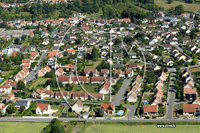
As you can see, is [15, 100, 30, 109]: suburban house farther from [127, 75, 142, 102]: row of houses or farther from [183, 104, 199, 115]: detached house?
[183, 104, 199, 115]: detached house

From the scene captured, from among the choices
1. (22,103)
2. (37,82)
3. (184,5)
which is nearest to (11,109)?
(22,103)

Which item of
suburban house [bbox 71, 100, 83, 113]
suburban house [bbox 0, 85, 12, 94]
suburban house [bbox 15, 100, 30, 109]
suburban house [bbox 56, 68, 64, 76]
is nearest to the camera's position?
suburban house [bbox 71, 100, 83, 113]

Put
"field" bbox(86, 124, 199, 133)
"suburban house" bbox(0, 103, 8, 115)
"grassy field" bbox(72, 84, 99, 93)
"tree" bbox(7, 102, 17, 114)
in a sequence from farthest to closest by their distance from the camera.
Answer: "grassy field" bbox(72, 84, 99, 93), "suburban house" bbox(0, 103, 8, 115), "tree" bbox(7, 102, 17, 114), "field" bbox(86, 124, 199, 133)

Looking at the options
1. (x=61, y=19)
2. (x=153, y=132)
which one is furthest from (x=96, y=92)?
(x=61, y=19)

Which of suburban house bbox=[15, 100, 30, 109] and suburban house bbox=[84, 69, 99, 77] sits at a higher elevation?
suburban house bbox=[84, 69, 99, 77]

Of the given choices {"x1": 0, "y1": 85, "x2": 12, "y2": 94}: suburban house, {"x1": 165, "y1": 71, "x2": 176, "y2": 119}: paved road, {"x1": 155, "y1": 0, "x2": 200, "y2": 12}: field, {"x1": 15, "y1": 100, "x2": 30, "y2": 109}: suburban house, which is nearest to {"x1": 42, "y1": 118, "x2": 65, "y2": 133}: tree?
{"x1": 15, "y1": 100, "x2": 30, "y2": 109}: suburban house

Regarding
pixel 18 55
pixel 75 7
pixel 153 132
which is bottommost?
pixel 153 132

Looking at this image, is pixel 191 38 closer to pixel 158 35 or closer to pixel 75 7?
pixel 158 35
